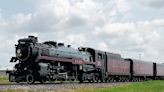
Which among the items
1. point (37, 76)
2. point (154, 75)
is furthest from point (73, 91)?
point (154, 75)

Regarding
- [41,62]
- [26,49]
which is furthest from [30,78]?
[26,49]

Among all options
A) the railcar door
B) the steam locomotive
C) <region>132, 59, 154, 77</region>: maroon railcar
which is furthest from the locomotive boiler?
<region>132, 59, 154, 77</region>: maroon railcar

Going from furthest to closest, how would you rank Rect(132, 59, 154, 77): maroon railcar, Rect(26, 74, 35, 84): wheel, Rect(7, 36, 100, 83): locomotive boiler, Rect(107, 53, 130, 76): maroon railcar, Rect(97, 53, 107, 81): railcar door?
Rect(132, 59, 154, 77): maroon railcar < Rect(107, 53, 130, 76): maroon railcar < Rect(97, 53, 107, 81): railcar door < Rect(7, 36, 100, 83): locomotive boiler < Rect(26, 74, 35, 84): wheel

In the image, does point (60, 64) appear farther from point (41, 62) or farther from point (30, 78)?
point (30, 78)

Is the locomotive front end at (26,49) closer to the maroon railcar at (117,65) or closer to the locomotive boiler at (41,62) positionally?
the locomotive boiler at (41,62)

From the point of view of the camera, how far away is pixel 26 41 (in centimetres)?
3497

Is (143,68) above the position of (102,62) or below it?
below

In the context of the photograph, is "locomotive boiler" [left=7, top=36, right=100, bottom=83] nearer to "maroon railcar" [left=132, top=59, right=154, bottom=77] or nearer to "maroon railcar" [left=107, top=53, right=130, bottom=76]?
"maroon railcar" [left=107, top=53, right=130, bottom=76]

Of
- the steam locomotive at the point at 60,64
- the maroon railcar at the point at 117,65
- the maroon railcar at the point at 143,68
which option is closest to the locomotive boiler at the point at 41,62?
the steam locomotive at the point at 60,64

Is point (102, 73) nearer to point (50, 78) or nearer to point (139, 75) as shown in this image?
point (50, 78)

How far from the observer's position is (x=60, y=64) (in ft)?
123

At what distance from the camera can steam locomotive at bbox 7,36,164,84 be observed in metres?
34.2

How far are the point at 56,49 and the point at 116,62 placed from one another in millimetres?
15849

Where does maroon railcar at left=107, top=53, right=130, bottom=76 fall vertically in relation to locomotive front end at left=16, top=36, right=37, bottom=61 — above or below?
below
